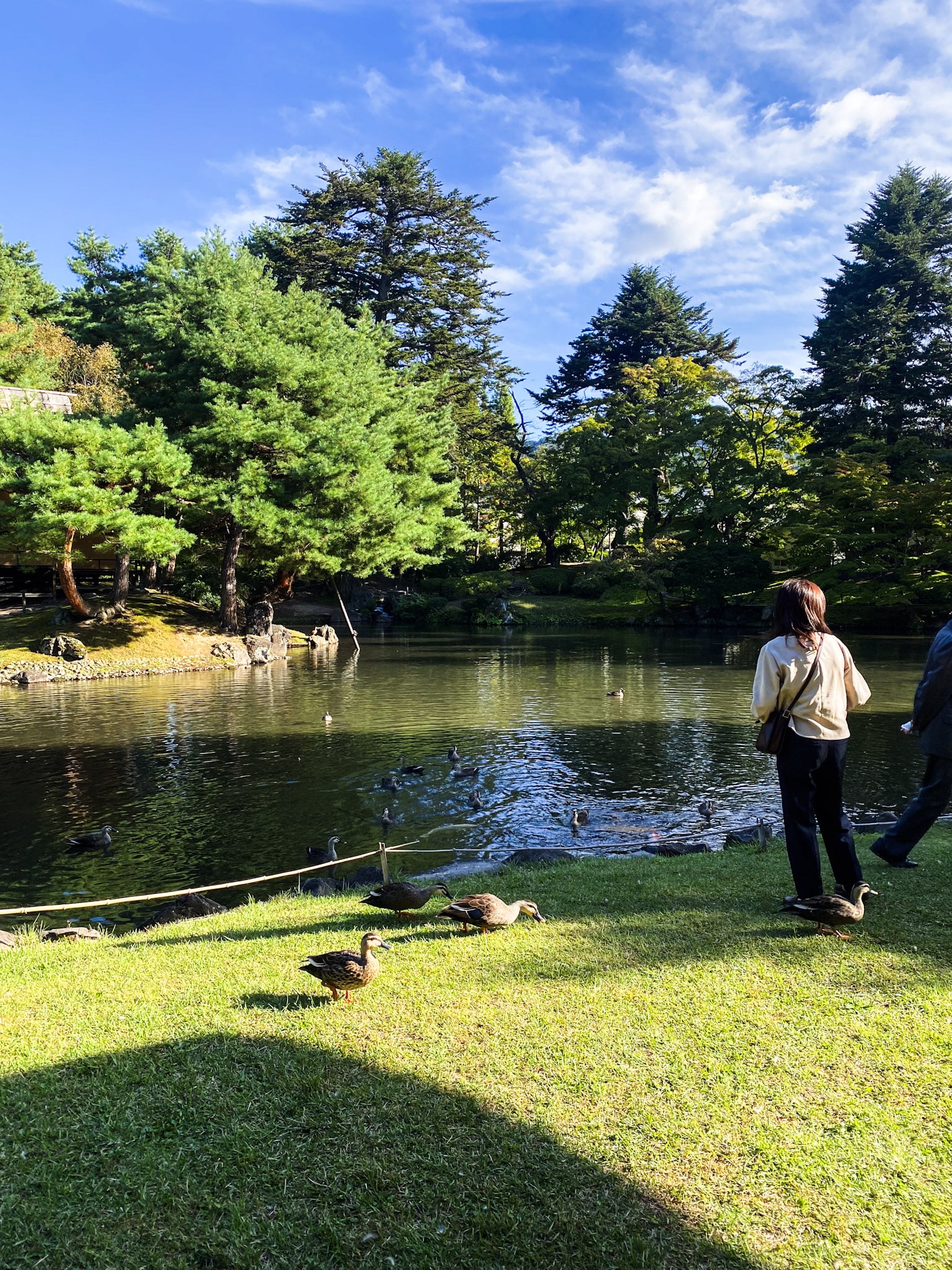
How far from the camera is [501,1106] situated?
307 cm

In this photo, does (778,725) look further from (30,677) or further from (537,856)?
(30,677)

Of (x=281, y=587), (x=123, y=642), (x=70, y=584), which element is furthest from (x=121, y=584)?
(x=281, y=587)

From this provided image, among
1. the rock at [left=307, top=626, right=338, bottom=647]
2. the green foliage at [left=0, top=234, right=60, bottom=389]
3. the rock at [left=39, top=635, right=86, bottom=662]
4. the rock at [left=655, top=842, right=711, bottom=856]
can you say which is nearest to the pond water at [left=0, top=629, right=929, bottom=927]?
the rock at [left=655, top=842, right=711, bottom=856]

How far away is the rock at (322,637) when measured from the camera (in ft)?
105

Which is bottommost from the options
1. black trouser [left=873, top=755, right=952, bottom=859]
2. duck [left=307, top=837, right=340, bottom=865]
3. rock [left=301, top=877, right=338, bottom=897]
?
duck [left=307, top=837, right=340, bottom=865]

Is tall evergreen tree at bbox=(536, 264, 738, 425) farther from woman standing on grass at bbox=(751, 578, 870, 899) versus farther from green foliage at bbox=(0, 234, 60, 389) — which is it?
woman standing on grass at bbox=(751, 578, 870, 899)

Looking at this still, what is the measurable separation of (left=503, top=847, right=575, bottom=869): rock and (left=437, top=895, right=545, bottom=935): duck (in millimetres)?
2592

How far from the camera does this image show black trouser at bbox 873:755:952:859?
19.0ft

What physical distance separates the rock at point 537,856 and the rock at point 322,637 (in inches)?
967

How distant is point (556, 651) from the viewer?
1153 inches

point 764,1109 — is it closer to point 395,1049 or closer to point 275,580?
point 395,1049

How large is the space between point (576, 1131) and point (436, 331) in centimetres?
4556

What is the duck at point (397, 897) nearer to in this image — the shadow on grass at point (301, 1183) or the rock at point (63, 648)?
the shadow on grass at point (301, 1183)

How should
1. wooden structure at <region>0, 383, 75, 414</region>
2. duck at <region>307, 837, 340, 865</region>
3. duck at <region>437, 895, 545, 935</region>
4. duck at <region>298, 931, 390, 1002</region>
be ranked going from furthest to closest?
wooden structure at <region>0, 383, 75, 414</region>, duck at <region>307, 837, 340, 865</region>, duck at <region>437, 895, 545, 935</region>, duck at <region>298, 931, 390, 1002</region>
